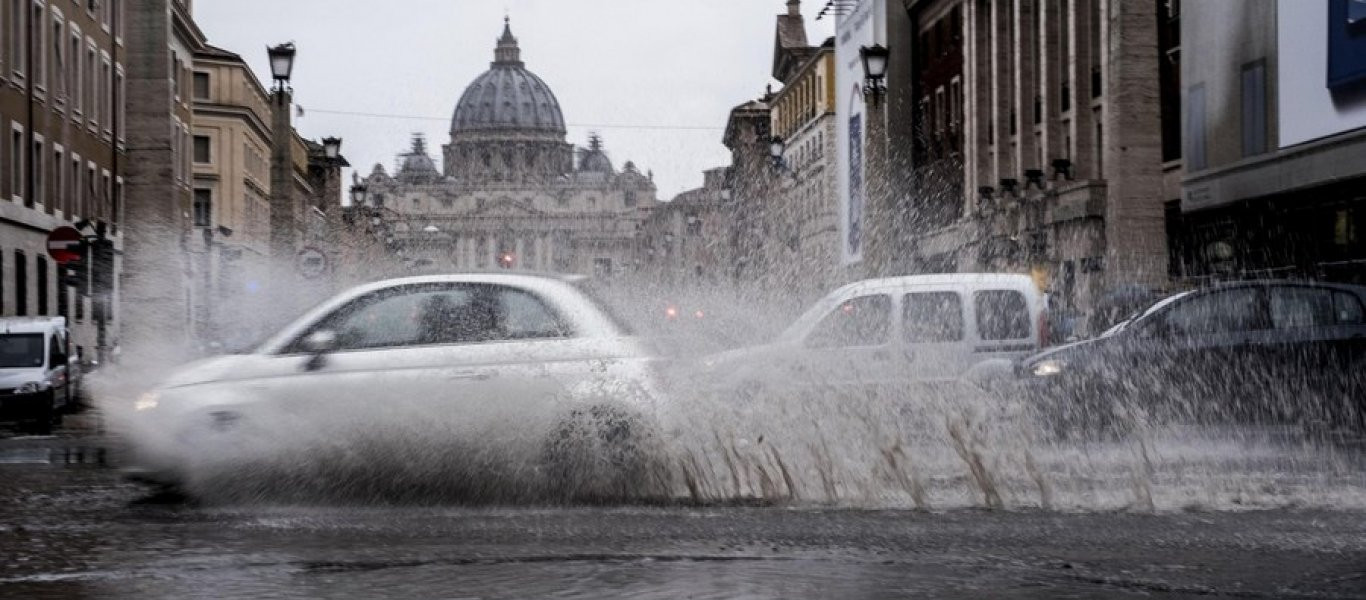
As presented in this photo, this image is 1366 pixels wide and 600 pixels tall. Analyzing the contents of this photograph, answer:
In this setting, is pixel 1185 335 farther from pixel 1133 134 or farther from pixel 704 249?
pixel 704 249

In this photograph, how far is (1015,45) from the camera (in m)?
52.8

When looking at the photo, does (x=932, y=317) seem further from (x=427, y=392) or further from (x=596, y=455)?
(x=427, y=392)

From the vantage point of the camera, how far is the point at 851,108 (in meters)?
75.5

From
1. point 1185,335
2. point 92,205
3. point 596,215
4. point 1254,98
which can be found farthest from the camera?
point 596,215

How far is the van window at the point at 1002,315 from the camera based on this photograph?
16391 mm

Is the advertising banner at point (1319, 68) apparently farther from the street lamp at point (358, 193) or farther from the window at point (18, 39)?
the street lamp at point (358, 193)

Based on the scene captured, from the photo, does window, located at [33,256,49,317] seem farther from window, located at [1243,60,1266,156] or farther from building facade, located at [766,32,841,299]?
building facade, located at [766,32,841,299]

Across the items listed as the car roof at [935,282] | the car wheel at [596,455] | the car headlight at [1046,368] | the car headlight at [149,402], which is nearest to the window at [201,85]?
the car roof at [935,282]

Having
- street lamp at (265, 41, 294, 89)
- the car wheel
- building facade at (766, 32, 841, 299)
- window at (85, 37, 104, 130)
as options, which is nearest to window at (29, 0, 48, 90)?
window at (85, 37, 104, 130)

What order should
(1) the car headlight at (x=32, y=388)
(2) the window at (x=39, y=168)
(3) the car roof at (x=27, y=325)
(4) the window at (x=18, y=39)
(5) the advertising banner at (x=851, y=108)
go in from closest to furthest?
(1) the car headlight at (x=32, y=388) → (3) the car roof at (x=27, y=325) → (4) the window at (x=18, y=39) → (2) the window at (x=39, y=168) → (5) the advertising banner at (x=851, y=108)

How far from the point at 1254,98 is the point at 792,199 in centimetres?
6677

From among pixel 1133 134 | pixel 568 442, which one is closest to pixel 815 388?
pixel 568 442

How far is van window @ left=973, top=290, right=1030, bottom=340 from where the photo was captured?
1639cm

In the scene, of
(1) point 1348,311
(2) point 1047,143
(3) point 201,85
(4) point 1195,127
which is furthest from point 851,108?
(1) point 1348,311
